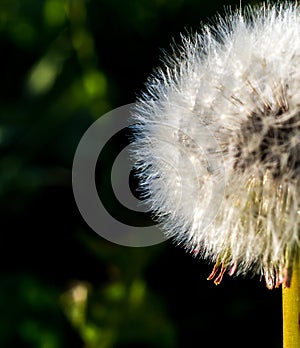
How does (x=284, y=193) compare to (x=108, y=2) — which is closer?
(x=284, y=193)

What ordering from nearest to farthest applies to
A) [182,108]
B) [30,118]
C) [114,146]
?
[182,108]
[114,146]
[30,118]

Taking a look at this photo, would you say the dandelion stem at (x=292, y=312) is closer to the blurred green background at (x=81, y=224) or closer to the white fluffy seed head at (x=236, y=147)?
the white fluffy seed head at (x=236, y=147)

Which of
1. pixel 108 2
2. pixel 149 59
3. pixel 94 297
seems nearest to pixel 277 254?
pixel 94 297

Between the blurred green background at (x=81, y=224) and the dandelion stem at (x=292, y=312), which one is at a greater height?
the blurred green background at (x=81, y=224)

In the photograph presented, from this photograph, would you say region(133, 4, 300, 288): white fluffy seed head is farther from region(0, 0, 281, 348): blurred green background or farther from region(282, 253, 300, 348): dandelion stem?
region(0, 0, 281, 348): blurred green background

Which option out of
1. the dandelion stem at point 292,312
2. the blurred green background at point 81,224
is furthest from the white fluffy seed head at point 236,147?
the blurred green background at point 81,224

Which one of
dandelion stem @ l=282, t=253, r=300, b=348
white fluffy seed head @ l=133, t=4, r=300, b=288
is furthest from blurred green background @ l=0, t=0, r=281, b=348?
dandelion stem @ l=282, t=253, r=300, b=348

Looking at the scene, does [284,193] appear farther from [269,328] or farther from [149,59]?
[149,59]
